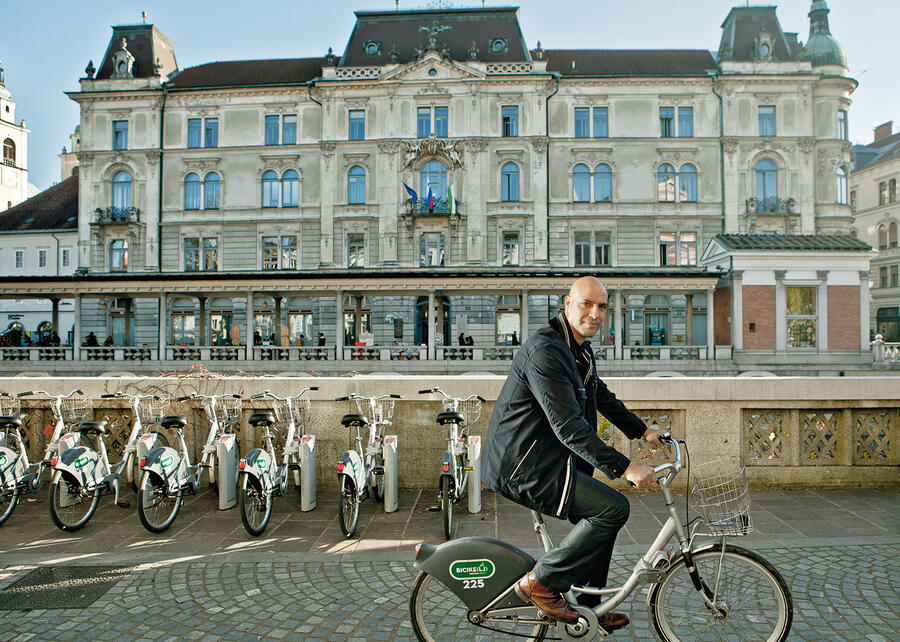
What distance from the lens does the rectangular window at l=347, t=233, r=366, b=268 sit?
37.4 m

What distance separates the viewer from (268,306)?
124ft

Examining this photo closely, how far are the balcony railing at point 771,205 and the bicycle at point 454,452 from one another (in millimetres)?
35253

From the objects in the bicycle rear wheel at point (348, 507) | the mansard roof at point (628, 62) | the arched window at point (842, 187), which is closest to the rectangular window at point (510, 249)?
the mansard roof at point (628, 62)

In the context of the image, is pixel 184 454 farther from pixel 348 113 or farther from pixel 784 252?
pixel 348 113

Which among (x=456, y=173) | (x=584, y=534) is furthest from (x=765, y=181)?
(x=584, y=534)

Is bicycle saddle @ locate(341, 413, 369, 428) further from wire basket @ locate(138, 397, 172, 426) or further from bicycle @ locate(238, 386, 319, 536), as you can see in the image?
wire basket @ locate(138, 397, 172, 426)

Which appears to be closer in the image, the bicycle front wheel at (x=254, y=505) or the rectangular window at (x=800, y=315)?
the bicycle front wheel at (x=254, y=505)

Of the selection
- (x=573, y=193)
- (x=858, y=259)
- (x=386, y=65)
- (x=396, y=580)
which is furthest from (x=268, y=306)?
(x=396, y=580)

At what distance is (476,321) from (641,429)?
105 feet

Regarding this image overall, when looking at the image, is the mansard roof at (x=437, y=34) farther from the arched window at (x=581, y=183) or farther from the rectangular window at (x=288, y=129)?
the arched window at (x=581, y=183)

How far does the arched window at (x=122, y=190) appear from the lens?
3919 centimetres

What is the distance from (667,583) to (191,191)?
135ft

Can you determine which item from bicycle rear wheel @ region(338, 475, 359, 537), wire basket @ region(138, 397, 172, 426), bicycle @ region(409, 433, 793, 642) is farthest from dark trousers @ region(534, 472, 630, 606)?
wire basket @ region(138, 397, 172, 426)

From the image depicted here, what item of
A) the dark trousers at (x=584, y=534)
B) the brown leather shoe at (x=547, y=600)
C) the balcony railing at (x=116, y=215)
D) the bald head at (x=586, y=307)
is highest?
the balcony railing at (x=116, y=215)
